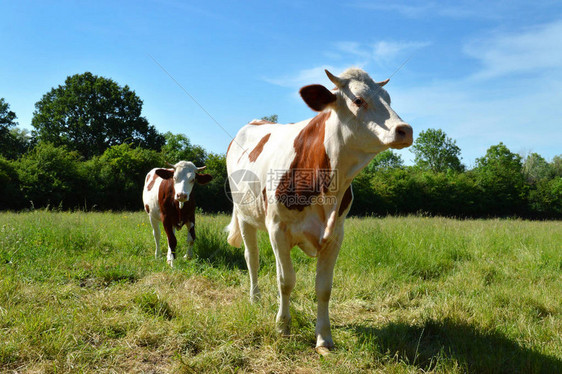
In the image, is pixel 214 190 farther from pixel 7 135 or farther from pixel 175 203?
pixel 7 135

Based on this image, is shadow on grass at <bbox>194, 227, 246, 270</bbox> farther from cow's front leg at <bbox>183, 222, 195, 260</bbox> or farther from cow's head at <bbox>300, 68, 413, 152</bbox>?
cow's head at <bbox>300, 68, 413, 152</bbox>

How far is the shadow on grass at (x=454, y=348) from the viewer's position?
2.64m

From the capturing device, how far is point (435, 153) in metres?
50.1

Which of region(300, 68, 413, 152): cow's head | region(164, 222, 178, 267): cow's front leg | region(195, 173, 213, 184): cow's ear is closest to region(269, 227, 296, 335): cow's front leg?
region(300, 68, 413, 152): cow's head

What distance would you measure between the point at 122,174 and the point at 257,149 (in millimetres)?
16441

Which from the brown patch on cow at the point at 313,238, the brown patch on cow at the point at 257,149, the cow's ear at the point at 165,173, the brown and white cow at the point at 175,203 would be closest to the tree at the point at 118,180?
the brown and white cow at the point at 175,203

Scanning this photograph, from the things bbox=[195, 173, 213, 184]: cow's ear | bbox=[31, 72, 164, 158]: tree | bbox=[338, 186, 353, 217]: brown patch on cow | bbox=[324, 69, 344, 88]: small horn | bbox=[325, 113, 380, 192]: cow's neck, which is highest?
bbox=[31, 72, 164, 158]: tree

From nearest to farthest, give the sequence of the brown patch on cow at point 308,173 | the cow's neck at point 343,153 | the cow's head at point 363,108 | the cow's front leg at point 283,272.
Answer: the cow's head at point 363,108, the cow's neck at point 343,153, the brown patch on cow at point 308,173, the cow's front leg at point 283,272

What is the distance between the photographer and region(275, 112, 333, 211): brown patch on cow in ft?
9.21

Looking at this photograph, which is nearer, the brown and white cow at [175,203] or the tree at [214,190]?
the brown and white cow at [175,203]

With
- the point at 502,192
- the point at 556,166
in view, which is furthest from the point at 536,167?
the point at 502,192

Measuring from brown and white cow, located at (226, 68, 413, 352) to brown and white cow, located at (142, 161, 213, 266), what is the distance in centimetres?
339

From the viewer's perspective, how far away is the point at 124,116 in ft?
109

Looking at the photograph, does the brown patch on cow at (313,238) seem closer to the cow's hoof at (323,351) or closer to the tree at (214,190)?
the cow's hoof at (323,351)
